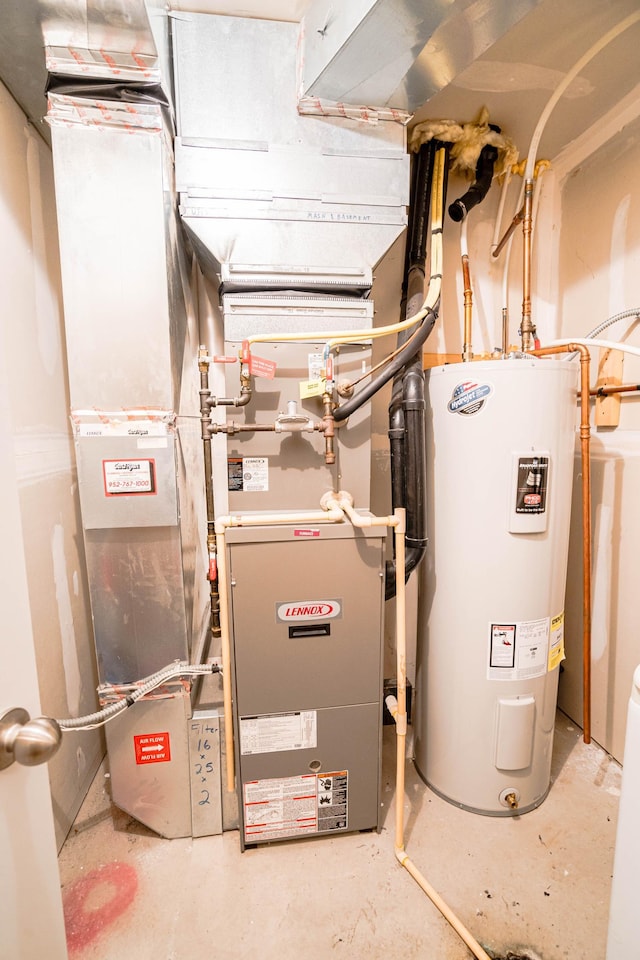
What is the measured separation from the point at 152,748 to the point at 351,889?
74 cm

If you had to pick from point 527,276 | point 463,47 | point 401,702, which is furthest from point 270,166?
point 401,702

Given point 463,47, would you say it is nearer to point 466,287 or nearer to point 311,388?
point 466,287

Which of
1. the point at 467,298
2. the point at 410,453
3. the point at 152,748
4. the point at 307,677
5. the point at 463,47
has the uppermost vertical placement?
the point at 463,47

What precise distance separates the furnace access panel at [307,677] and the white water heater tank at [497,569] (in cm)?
30

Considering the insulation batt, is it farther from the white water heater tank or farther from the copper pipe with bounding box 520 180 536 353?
the white water heater tank

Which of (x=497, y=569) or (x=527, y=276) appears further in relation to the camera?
(x=527, y=276)

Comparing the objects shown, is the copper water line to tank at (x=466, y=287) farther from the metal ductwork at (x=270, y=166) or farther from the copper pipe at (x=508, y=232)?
the metal ductwork at (x=270, y=166)

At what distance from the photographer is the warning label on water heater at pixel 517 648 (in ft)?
4.50

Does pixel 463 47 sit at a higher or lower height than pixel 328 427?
higher

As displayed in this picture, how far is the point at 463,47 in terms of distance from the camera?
1164mm

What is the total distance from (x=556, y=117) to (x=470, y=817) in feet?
8.85

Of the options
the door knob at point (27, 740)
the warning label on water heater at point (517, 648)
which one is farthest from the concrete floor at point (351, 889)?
the door knob at point (27, 740)

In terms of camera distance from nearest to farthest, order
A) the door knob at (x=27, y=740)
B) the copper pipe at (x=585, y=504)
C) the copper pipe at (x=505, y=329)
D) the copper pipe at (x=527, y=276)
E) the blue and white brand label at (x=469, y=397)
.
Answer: the door knob at (x=27, y=740), the blue and white brand label at (x=469, y=397), the copper pipe at (x=585, y=504), the copper pipe at (x=527, y=276), the copper pipe at (x=505, y=329)

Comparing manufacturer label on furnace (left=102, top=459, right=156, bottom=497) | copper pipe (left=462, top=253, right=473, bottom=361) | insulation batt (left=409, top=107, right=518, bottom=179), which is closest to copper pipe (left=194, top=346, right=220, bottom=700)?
manufacturer label on furnace (left=102, top=459, right=156, bottom=497)
